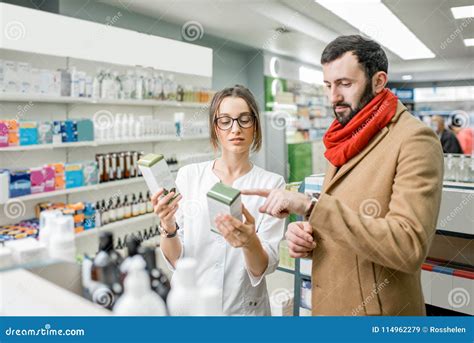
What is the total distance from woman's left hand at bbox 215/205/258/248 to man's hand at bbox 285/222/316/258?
7.3 inches

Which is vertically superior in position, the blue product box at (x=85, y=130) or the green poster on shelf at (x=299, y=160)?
the blue product box at (x=85, y=130)

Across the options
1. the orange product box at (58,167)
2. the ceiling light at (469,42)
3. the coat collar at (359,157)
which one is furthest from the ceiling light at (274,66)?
the coat collar at (359,157)

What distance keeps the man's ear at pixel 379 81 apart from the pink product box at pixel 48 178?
10.0 feet

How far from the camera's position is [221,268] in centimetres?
150

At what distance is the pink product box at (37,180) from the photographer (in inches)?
135

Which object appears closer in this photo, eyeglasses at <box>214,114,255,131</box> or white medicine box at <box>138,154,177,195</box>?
white medicine box at <box>138,154,177,195</box>

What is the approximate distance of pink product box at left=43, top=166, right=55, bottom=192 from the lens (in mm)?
3554

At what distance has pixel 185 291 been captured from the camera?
0.91 m

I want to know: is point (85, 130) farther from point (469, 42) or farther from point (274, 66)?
point (469, 42)

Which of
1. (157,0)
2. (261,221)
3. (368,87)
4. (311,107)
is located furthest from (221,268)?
(311,107)

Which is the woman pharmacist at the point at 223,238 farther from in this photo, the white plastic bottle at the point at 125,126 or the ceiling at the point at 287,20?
the ceiling at the point at 287,20

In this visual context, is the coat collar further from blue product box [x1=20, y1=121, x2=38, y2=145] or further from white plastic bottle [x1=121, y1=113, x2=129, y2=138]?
white plastic bottle [x1=121, y1=113, x2=129, y2=138]

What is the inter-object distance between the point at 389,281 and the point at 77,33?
3.65 m

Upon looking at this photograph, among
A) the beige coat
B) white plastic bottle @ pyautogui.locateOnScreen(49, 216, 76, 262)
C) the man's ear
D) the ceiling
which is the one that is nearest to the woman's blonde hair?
the beige coat
